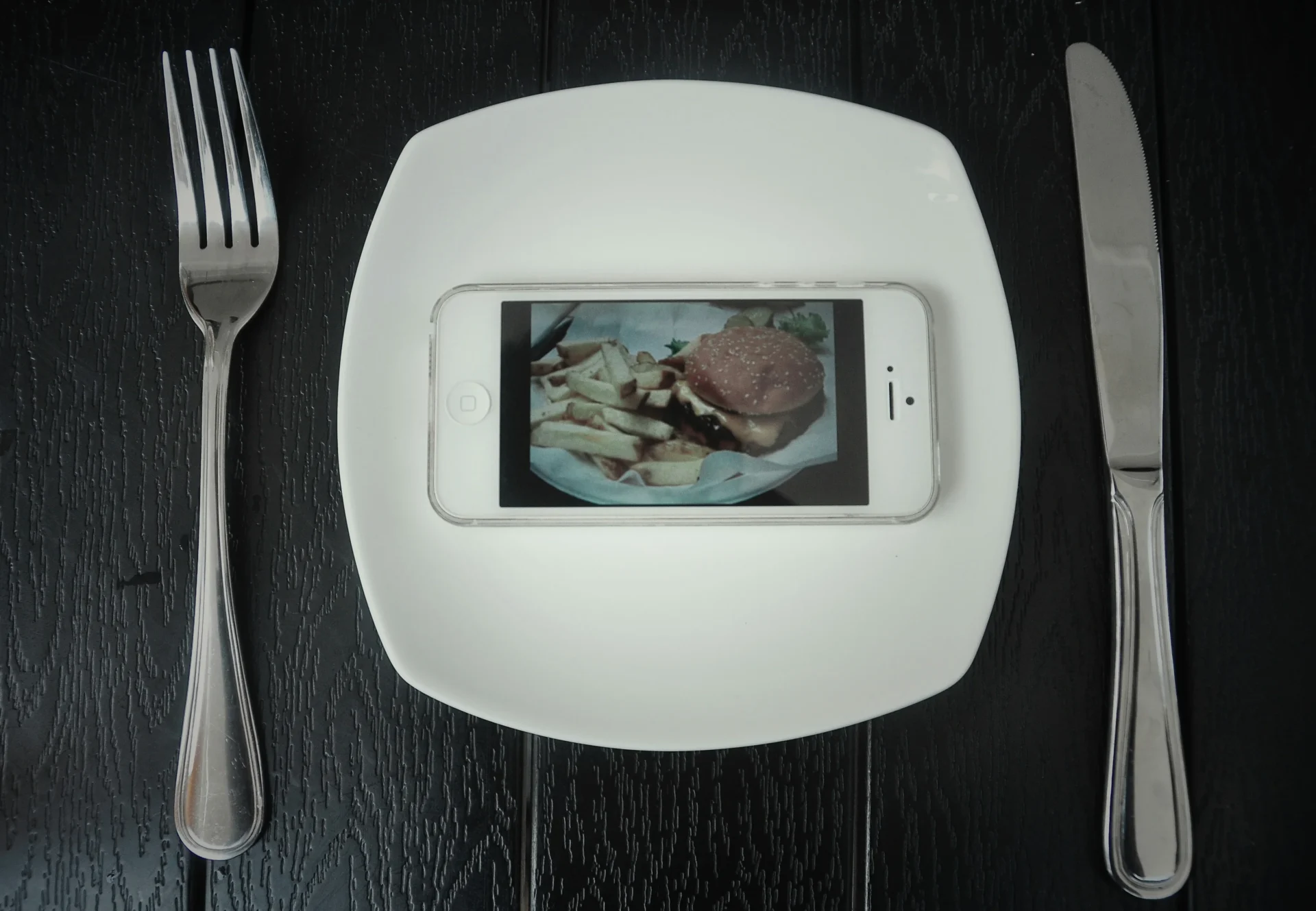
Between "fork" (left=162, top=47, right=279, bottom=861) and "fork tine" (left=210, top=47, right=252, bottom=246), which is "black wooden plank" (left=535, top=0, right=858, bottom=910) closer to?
"fork" (left=162, top=47, right=279, bottom=861)

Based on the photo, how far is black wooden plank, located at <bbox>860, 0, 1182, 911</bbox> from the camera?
0.42 metres

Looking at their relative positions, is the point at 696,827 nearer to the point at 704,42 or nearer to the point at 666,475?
the point at 666,475

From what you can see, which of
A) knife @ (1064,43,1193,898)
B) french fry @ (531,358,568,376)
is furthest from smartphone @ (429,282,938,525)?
knife @ (1064,43,1193,898)

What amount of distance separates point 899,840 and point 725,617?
151mm

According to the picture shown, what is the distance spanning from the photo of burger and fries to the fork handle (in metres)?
0.17

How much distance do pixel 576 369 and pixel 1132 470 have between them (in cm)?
30

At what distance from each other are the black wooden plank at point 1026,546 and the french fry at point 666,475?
0.55ft

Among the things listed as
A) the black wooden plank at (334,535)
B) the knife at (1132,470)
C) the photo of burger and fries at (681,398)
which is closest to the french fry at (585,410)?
the photo of burger and fries at (681,398)

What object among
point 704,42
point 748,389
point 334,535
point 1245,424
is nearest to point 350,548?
point 334,535

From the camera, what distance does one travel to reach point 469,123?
43 cm

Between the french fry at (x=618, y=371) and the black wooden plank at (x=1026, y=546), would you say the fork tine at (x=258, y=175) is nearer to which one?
the french fry at (x=618, y=371)

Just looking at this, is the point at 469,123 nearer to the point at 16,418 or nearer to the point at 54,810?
the point at 16,418

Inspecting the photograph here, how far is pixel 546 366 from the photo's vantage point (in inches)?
17.2

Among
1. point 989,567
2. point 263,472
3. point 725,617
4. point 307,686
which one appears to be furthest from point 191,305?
point 989,567
